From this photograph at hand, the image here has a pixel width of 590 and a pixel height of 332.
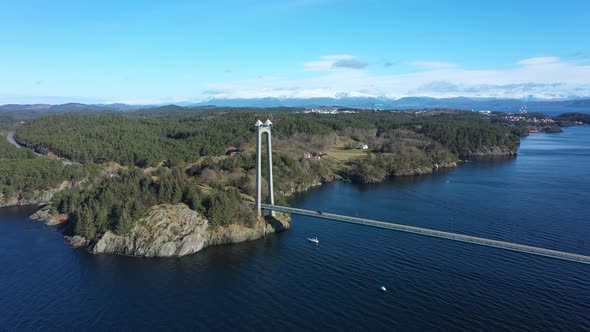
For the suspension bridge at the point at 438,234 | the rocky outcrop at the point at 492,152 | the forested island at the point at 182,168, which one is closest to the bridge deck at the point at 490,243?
the suspension bridge at the point at 438,234

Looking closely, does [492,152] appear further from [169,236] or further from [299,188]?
[169,236]

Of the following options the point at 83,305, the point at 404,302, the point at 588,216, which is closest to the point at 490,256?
the point at 404,302

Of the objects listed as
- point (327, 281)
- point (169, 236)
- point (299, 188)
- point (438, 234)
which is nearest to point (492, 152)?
point (299, 188)

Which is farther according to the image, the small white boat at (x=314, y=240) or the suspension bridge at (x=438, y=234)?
the small white boat at (x=314, y=240)

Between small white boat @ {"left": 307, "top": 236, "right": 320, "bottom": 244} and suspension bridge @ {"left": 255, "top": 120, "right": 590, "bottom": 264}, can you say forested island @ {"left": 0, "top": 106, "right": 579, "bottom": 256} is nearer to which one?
suspension bridge @ {"left": 255, "top": 120, "right": 590, "bottom": 264}

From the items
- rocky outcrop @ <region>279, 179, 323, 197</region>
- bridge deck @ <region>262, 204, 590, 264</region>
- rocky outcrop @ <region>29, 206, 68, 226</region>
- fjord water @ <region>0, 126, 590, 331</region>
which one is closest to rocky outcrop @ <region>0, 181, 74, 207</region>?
rocky outcrop @ <region>29, 206, 68, 226</region>

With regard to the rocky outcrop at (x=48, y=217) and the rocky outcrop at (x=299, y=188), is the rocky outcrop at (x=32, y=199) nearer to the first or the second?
the rocky outcrop at (x=48, y=217)
